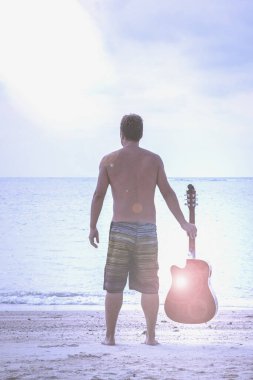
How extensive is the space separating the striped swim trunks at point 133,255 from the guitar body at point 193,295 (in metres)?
0.41

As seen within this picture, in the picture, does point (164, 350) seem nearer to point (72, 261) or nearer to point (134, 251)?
point (134, 251)

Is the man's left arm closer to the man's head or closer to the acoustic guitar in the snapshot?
the man's head

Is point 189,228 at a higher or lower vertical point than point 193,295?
higher

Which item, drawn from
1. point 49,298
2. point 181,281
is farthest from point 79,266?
point 181,281

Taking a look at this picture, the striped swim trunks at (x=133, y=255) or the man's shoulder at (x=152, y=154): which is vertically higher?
the man's shoulder at (x=152, y=154)

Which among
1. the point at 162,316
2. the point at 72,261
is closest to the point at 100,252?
the point at 72,261

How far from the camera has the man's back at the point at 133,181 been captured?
6.04 m

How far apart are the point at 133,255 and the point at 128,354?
3.04ft

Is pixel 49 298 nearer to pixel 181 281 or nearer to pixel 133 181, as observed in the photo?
pixel 181 281

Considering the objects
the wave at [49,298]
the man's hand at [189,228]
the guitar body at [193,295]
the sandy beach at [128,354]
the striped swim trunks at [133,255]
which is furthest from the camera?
the wave at [49,298]

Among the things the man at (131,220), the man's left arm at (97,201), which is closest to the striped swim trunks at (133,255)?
the man at (131,220)

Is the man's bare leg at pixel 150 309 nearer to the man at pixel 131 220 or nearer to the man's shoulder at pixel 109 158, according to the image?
the man at pixel 131 220

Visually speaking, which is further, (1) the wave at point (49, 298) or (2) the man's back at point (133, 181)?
(1) the wave at point (49, 298)

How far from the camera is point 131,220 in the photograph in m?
6.02
